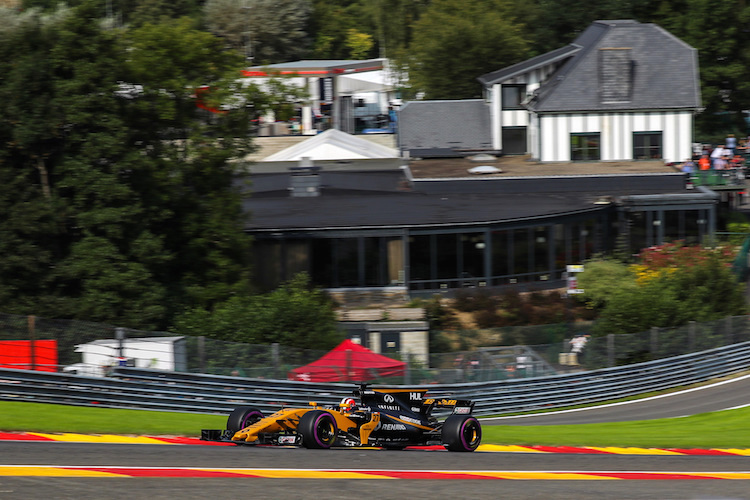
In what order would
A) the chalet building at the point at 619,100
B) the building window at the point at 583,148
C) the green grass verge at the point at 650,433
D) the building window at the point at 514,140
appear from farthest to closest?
the building window at the point at 514,140
the building window at the point at 583,148
the chalet building at the point at 619,100
the green grass verge at the point at 650,433

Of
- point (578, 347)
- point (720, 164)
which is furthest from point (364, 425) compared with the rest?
point (720, 164)

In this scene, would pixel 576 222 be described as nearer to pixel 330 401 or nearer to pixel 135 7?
pixel 330 401

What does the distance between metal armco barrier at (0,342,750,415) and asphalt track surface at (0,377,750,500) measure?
17.1ft

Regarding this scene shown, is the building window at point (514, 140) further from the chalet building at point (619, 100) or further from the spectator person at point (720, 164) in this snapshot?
the spectator person at point (720, 164)

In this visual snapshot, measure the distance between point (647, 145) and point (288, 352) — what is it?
Answer: 3100 centimetres

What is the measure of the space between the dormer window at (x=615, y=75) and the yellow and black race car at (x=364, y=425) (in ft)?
119

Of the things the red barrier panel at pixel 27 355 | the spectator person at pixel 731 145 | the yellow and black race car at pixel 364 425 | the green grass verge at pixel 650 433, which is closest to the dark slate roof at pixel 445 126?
the spectator person at pixel 731 145

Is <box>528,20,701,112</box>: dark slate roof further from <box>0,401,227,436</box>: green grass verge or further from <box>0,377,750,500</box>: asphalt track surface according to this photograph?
<box>0,377,750,500</box>: asphalt track surface

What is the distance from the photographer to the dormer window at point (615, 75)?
4953cm

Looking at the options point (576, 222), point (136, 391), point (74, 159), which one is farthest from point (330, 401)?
point (576, 222)

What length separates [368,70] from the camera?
77.8 meters

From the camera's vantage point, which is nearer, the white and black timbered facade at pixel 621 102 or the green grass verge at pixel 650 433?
the green grass verge at pixel 650 433

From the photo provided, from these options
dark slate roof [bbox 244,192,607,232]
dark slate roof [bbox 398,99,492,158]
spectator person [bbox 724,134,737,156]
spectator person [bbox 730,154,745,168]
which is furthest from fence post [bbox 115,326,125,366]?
spectator person [bbox 724,134,737,156]

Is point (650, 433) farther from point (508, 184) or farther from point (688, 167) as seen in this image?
point (688, 167)
